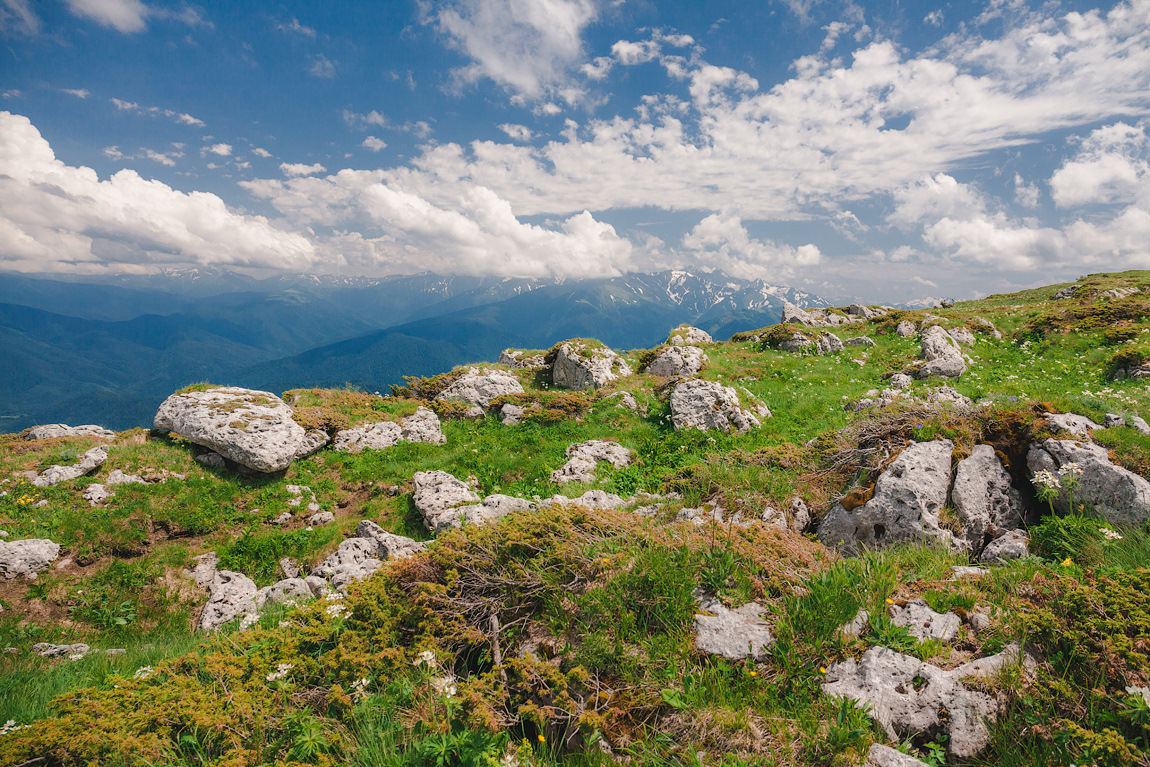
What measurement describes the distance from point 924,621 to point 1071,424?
242 inches

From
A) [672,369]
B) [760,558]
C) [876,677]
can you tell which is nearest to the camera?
[876,677]

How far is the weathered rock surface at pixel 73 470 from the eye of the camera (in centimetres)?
1217

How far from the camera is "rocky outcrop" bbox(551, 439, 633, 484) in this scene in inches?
516

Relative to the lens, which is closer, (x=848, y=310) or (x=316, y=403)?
(x=316, y=403)

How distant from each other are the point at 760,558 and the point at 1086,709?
270 centimetres

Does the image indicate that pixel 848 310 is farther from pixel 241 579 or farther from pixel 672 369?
pixel 241 579

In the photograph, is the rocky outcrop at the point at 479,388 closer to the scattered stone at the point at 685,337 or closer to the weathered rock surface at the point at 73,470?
the weathered rock surface at the point at 73,470

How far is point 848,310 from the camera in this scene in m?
44.9

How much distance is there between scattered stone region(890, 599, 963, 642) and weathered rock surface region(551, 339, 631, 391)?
779 inches

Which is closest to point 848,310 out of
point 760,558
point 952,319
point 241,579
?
point 952,319

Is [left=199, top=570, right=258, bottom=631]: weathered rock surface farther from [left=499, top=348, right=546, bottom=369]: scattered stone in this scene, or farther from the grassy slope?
[left=499, top=348, right=546, bottom=369]: scattered stone

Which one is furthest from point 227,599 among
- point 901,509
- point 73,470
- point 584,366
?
point 584,366

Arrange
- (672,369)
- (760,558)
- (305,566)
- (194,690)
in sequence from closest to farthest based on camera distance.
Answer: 1. (194,690)
2. (760,558)
3. (305,566)
4. (672,369)

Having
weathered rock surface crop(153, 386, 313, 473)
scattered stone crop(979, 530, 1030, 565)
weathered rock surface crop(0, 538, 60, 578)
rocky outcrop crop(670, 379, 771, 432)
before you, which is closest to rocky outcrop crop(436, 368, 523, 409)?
weathered rock surface crop(153, 386, 313, 473)
